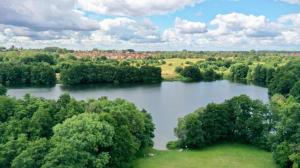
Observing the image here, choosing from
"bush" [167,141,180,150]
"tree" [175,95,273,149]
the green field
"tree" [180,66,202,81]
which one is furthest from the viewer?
"tree" [180,66,202,81]

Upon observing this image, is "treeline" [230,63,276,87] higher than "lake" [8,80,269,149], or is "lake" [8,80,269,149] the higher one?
"treeline" [230,63,276,87]

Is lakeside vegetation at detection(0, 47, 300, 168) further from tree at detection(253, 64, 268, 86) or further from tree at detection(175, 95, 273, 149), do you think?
tree at detection(253, 64, 268, 86)

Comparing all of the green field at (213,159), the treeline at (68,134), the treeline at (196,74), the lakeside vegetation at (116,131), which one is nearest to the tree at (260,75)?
the treeline at (196,74)

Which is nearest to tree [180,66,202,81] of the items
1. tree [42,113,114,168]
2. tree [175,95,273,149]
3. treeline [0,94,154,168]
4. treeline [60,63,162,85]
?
treeline [60,63,162,85]

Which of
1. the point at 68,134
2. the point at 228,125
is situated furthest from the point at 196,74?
the point at 68,134

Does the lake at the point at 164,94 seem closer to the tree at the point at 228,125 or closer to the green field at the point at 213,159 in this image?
the tree at the point at 228,125

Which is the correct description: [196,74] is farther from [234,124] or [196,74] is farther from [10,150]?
[10,150]
